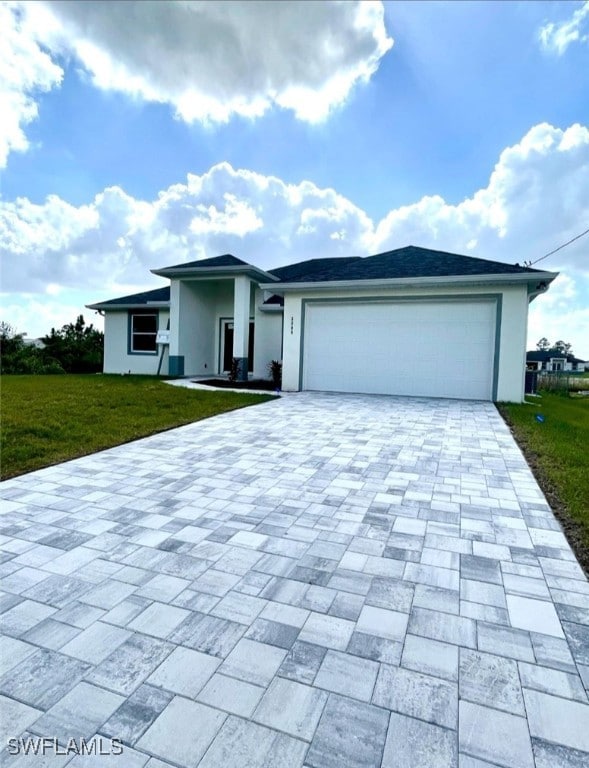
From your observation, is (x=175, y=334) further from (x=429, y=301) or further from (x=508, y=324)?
(x=508, y=324)

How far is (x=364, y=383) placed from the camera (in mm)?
10836

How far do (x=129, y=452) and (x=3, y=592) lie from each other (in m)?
2.94

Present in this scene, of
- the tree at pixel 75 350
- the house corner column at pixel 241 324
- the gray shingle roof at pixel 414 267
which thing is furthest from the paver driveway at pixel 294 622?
the tree at pixel 75 350

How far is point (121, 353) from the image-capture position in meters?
16.6

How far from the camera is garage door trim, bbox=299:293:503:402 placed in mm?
9602

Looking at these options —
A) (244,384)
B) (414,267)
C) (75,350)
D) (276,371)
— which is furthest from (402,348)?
(75,350)

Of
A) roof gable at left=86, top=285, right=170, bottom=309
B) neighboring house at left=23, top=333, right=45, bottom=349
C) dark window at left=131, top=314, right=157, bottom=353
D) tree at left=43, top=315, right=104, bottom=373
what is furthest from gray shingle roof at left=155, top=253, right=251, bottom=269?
neighboring house at left=23, top=333, right=45, bottom=349

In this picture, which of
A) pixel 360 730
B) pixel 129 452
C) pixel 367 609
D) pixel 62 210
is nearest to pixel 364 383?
pixel 129 452

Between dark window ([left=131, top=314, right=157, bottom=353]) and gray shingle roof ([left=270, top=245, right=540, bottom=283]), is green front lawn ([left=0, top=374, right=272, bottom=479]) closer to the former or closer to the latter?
gray shingle roof ([left=270, top=245, right=540, bottom=283])

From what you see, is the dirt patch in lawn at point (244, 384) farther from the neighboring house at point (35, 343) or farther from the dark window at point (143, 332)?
the neighboring house at point (35, 343)

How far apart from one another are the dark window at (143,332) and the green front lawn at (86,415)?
5529 mm

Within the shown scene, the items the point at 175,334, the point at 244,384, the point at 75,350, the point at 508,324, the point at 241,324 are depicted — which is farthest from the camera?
the point at 75,350

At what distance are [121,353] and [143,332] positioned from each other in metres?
1.33

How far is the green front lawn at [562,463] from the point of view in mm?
3088
